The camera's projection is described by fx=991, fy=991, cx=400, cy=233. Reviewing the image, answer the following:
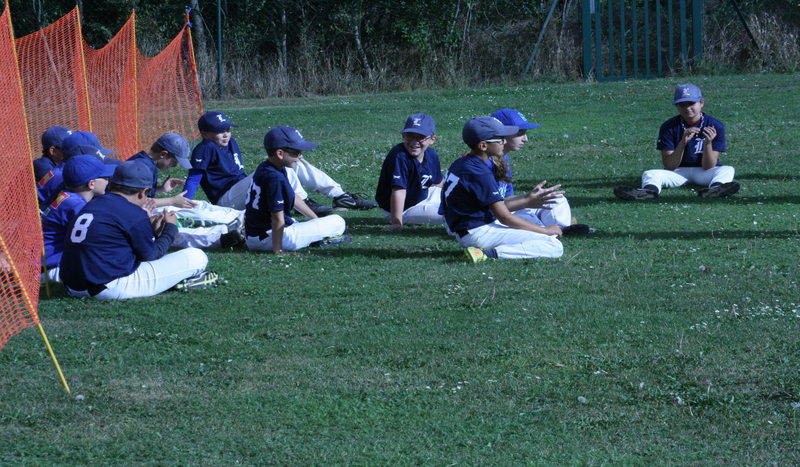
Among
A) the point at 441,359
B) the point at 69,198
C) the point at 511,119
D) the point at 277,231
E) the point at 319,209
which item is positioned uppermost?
the point at 511,119

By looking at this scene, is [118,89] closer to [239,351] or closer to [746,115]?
[239,351]

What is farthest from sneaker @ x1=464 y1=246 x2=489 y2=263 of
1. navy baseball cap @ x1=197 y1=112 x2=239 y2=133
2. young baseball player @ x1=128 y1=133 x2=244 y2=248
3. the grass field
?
navy baseball cap @ x1=197 y1=112 x2=239 y2=133

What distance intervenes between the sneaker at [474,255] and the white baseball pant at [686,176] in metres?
3.80

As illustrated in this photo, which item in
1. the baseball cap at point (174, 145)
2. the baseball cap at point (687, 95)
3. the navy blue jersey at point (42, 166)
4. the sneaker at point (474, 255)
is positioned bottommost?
the sneaker at point (474, 255)

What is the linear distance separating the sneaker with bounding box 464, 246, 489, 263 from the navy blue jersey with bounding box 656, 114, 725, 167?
4.43 m

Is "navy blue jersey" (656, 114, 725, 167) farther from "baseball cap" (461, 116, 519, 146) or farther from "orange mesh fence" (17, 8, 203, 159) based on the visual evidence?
"orange mesh fence" (17, 8, 203, 159)

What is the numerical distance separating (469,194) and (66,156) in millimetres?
3761

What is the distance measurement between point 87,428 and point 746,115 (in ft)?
49.8

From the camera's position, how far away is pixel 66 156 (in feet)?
30.2

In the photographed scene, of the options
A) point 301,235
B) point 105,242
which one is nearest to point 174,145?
point 301,235

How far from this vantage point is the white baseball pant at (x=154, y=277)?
24.3ft

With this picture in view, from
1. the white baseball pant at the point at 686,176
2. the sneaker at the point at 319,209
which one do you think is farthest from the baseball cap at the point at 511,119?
the sneaker at the point at 319,209

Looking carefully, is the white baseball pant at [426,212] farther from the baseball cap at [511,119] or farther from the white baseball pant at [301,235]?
the white baseball pant at [301,235]

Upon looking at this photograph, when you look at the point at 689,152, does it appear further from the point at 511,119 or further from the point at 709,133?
the point at 511,119
